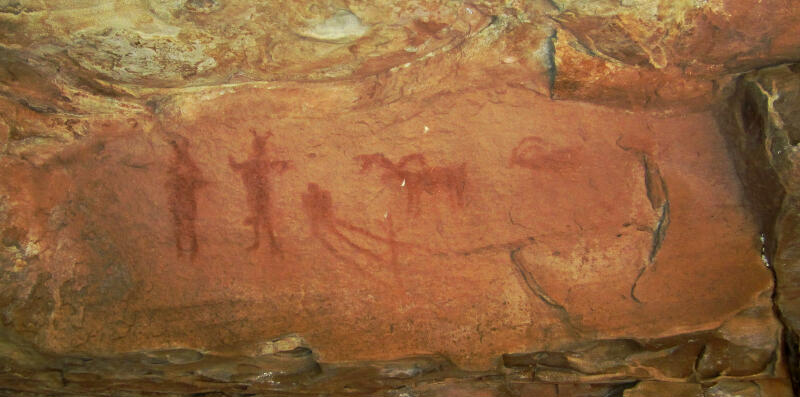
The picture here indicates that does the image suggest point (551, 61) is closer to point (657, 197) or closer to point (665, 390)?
point (657, 197)

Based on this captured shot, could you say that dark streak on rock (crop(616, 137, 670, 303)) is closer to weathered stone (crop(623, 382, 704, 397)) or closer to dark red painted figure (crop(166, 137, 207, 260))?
weathered stone (crop(623, 382, 704, 397))

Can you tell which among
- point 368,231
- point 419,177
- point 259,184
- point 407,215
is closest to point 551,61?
point 419,177

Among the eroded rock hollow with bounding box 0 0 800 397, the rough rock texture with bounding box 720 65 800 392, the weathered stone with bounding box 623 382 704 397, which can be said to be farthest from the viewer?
the weathered stone with bounding box 623 382 704 397

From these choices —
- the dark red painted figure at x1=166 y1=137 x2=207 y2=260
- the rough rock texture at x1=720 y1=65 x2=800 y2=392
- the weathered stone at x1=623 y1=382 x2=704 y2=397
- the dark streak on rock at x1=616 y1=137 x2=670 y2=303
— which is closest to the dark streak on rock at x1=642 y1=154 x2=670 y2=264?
the dark streak on rock at x1=616 y1=137 x2=670 y2=303

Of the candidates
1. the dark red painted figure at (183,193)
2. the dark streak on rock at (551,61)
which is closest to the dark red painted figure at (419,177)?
the dark streak on rock at (551,61)

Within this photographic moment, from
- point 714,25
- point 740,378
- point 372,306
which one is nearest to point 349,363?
point 372,306

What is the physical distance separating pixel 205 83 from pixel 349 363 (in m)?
1.49

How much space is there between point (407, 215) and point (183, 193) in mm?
1080

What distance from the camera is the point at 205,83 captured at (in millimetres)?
2531

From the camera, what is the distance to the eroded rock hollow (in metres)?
2.51

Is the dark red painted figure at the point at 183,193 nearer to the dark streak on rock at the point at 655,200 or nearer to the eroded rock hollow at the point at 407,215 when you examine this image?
the eroded rock hollow at the point at 407,215

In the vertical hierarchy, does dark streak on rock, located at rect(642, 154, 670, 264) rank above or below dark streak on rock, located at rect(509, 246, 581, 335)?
above

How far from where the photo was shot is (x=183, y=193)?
8.48 feet

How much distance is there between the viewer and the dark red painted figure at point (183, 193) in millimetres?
2566
